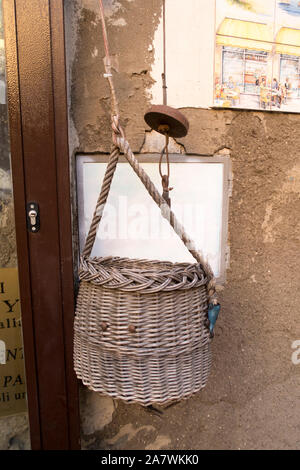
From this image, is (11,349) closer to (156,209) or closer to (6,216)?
(6,216)

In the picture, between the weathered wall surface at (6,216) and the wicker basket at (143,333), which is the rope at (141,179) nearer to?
the wicker basket at (143,333)

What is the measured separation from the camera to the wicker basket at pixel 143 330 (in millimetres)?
705

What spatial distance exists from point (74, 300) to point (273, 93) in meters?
1.06

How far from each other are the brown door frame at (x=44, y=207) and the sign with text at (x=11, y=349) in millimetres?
87

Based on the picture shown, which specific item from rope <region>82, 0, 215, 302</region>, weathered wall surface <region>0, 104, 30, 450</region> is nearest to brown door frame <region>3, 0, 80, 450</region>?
weathered wall surface <region>0, 104, 30, 450</region>

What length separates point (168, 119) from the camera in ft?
2.53

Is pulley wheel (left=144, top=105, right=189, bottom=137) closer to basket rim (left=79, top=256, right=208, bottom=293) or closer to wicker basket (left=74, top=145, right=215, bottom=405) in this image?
wicker basket (left=74, top=145, right=215, bottom=405)

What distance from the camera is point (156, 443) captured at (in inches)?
46.4

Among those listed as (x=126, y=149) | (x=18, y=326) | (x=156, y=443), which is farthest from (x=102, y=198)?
(x=156, y=443)

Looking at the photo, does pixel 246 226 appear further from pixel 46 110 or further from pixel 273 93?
pixel 46 110

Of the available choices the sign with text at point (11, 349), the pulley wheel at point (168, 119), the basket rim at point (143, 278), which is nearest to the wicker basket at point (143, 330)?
the basket rim at point (143, 278)

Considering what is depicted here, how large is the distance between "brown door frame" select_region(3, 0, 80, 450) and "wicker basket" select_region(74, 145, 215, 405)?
249 mm

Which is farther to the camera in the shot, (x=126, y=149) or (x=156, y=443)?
(x=156, y=443)

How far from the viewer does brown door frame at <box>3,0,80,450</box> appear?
34.9 inches
